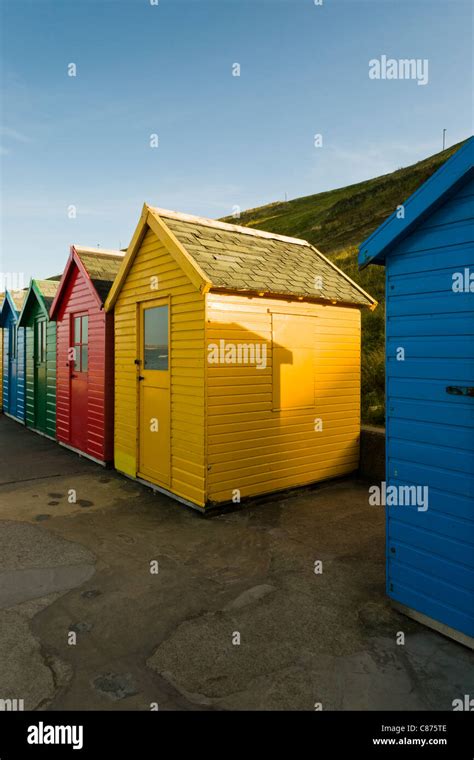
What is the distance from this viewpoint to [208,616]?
13.4 feet

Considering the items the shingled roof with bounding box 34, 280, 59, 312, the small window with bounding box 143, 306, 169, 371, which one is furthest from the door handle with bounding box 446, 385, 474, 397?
the shingled roof with bounding box 34, 280, 59, 312

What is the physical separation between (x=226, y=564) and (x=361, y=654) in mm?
1913

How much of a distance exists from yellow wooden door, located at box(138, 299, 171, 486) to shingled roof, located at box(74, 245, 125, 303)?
2.01 meters

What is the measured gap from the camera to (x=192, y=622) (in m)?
4.00

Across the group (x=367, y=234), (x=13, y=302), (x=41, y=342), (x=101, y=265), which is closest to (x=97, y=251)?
(x=101, y=265)

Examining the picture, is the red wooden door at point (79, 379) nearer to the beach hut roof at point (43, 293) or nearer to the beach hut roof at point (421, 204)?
the beach hut roof at point (43, 293)

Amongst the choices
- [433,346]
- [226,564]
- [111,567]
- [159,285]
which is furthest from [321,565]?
[159,285]

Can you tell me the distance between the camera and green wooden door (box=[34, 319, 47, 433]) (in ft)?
44.8

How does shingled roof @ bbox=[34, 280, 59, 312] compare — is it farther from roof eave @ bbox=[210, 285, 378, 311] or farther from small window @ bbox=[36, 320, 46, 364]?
roof eave @ bbox=[210, 285, 378, 311]

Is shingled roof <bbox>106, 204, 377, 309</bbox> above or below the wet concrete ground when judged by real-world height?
above

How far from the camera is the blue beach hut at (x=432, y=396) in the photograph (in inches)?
146

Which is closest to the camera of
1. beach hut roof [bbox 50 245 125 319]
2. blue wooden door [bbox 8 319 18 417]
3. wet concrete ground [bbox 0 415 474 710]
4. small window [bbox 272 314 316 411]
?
wet concrete ground [bbox 0 415 474 710]
